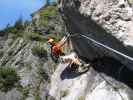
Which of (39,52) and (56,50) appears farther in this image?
(39,52)

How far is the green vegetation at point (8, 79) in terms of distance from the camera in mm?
31969

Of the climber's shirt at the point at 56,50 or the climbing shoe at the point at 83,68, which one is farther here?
the climber's shirt at the point at 56,50

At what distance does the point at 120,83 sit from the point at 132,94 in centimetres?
88

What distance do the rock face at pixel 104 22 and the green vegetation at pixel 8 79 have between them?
37.9 feet

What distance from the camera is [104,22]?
1869 cm

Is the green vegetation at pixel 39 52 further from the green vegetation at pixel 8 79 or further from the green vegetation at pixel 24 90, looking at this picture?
the green vegetation at pixel 24 90

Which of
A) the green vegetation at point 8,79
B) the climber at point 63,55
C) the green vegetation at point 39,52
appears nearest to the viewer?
the climber at point 63,55

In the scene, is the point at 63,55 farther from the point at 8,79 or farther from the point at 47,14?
the point at 47,14

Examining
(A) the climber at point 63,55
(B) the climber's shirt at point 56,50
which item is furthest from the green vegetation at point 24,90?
(B) the climber's shirt at point 56,50

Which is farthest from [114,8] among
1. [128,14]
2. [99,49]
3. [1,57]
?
[1,57]

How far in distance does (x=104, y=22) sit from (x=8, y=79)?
15360 mm

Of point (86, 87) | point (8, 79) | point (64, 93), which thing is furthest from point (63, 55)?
point (8, 79)

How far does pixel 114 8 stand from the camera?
61.0 feet

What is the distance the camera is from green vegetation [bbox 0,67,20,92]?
105 ft
